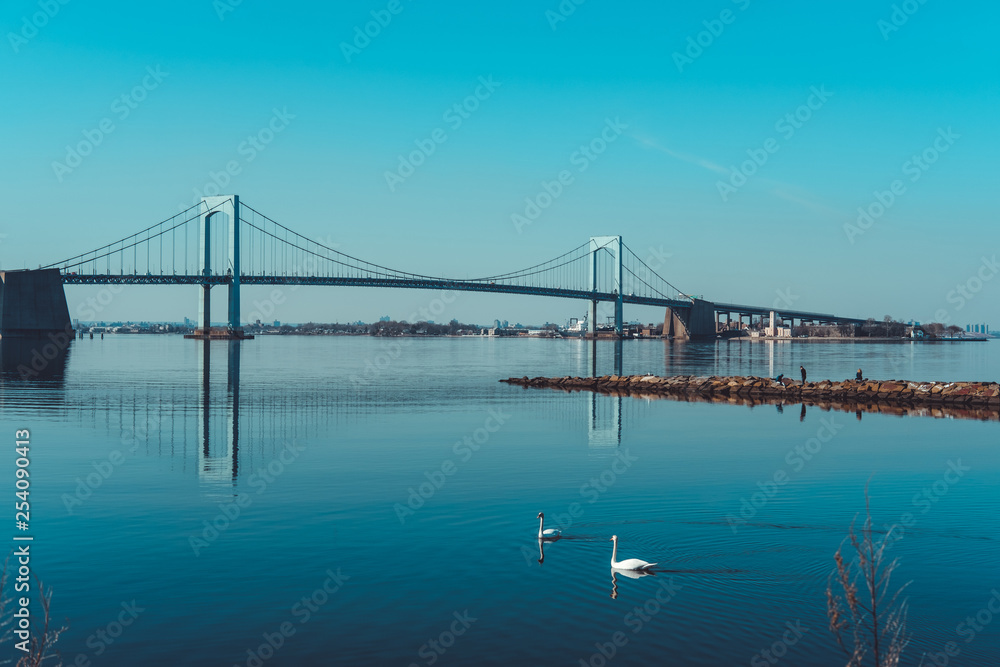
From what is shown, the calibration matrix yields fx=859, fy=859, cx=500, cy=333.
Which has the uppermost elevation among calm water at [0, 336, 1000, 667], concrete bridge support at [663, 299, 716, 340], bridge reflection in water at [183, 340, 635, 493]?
concrete bridge support at [663, 299, 716, 340]

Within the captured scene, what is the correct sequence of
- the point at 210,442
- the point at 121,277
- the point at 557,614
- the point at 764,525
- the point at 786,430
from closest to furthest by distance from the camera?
the point at 557,614
the point at 764,525
the point at 210,442
the point at 786,430
the point at 121,277

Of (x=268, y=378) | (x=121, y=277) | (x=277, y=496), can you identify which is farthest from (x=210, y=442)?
(x=121, y=277)

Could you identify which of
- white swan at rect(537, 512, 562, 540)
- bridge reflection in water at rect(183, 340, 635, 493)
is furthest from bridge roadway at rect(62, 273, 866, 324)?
white swan at rect(537, 512, 562, 540)

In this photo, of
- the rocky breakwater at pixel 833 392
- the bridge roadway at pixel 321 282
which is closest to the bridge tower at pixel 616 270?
the bridge roadway at pixel 321 282

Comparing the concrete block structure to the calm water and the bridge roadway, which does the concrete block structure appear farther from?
the calm water

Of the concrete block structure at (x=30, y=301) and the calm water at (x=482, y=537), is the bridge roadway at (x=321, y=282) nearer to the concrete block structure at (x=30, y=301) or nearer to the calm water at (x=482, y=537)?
the concrete block structure at (x=30, y=301)

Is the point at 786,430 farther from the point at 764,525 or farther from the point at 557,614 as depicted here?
the point at 557,614

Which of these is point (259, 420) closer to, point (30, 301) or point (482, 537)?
point (482, 537)
